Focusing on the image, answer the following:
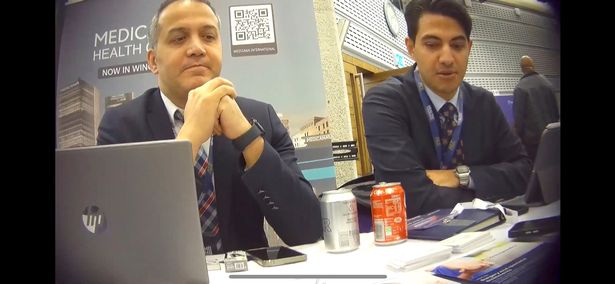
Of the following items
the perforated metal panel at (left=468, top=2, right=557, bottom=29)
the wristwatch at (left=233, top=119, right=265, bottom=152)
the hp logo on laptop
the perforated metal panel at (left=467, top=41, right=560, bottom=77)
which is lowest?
the hp logo on laptop

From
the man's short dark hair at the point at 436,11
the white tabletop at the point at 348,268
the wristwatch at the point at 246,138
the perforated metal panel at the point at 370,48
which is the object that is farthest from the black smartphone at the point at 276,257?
the man's short dark hair at the point at 436,11

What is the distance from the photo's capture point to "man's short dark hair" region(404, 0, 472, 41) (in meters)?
1.76

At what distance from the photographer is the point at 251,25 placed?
6.39ft

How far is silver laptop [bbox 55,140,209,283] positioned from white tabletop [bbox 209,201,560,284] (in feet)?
0.72

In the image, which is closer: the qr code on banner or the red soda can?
the red soda can

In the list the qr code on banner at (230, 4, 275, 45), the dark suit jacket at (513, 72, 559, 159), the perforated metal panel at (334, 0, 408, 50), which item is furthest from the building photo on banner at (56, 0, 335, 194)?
the dark suit jacket at (513, 72, 559, 159)

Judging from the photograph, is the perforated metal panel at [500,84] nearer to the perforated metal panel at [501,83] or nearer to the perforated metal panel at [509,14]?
the perforated metal panel at [501,83]

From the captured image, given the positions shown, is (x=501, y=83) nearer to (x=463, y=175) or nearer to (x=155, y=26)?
(x=463, y=175)

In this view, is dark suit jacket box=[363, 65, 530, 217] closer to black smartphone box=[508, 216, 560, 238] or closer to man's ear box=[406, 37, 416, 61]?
man's ear box=[406, 37, 416, 61]

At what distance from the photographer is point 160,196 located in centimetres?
100

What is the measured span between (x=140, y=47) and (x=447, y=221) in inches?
53.8

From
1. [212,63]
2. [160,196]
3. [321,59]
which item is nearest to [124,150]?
[160,196]

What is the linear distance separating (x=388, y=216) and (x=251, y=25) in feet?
3.28
